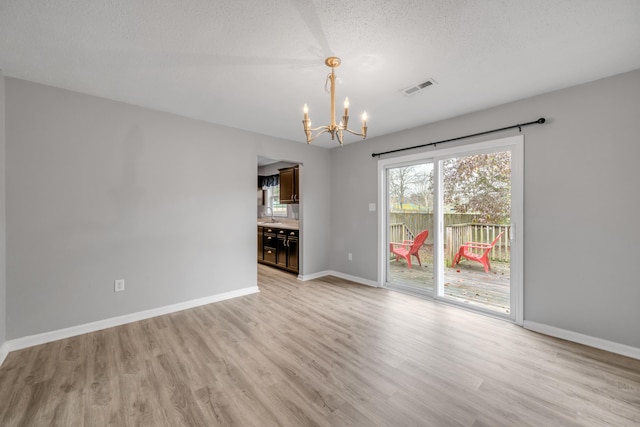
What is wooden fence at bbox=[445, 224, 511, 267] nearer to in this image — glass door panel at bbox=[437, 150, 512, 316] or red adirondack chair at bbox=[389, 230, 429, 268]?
glass door panel at bbox=[437, 150, 512, 316]

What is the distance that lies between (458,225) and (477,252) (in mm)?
420

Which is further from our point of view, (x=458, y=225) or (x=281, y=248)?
(x=281, y=248)

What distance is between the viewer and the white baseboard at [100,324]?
2416mm

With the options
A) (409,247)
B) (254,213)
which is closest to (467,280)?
(409,247)

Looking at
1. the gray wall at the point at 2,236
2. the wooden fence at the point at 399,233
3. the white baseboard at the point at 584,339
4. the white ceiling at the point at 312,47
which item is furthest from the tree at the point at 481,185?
the gray wall at the point at 2,236

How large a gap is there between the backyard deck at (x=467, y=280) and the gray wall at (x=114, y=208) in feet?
8.07

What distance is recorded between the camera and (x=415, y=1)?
156 cm

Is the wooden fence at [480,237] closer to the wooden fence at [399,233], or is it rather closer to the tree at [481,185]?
the tree at [481,185]

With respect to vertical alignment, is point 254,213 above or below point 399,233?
above

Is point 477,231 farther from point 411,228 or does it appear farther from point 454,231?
point 411,228

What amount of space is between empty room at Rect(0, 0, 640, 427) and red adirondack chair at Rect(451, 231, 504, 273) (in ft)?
0.07

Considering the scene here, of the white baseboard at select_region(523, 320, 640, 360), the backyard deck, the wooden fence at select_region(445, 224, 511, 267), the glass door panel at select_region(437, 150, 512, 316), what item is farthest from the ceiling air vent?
the white baseboard at select_region(523, 320, 640, 360)

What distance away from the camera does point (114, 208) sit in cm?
293

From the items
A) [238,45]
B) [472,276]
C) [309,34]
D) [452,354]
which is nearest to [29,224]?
[238,45]
